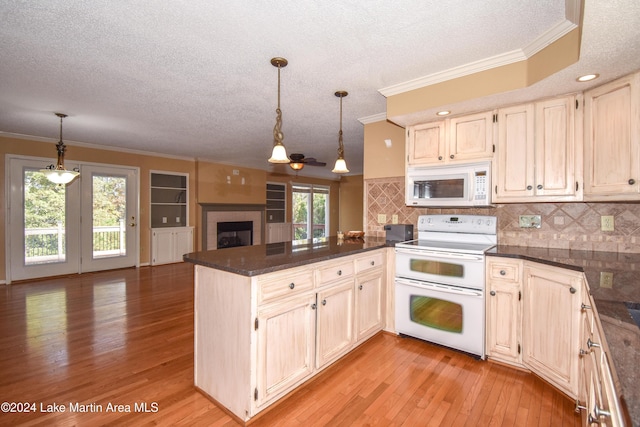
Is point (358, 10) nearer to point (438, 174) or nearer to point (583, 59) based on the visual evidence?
point (583, 59)

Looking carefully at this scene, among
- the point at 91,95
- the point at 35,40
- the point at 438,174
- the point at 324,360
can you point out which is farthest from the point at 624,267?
the point at 91,95

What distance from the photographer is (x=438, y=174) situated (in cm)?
291

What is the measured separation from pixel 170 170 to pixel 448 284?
248 inches

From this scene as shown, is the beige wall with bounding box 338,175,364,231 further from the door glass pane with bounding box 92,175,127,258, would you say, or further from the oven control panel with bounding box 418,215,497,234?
the oven control panel with bounding box 418,215,497,234

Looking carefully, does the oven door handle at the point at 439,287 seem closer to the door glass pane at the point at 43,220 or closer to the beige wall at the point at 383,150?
the beige wall at the point at 383,150

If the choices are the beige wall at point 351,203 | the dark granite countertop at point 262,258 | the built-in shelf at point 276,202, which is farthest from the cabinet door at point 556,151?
the beige wall at point 351,203

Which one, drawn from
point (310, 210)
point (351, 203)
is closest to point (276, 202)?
point (310, 210)

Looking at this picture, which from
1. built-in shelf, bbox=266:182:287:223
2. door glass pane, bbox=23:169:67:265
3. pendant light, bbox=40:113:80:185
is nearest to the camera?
pendant light, bbox=40:113:80:185

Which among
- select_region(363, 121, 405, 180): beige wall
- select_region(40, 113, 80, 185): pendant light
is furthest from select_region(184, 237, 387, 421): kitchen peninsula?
select_region(40, 113, 80, 185): pendant light

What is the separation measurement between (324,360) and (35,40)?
3062mm

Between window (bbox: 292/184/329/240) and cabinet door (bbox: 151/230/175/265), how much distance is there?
387cm

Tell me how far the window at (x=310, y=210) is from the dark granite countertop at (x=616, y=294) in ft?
24.5

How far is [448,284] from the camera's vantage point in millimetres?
2568

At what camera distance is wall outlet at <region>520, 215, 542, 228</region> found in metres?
2.69
